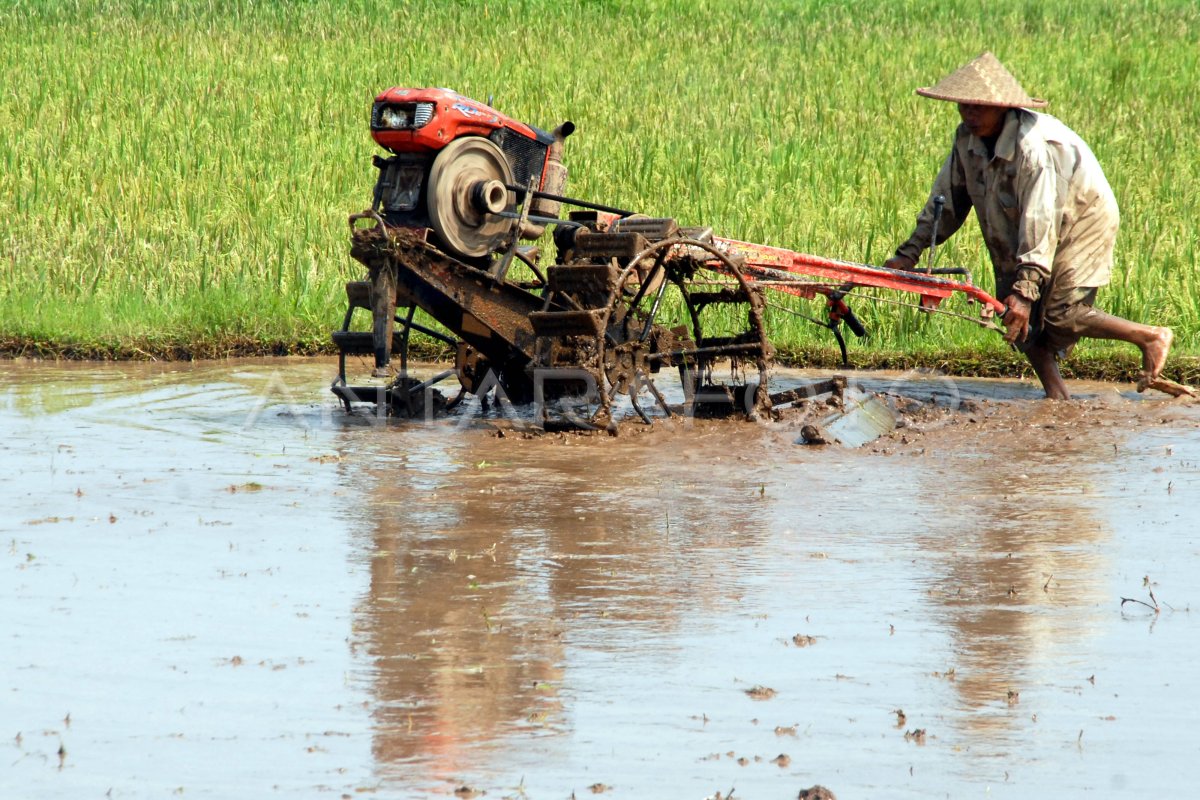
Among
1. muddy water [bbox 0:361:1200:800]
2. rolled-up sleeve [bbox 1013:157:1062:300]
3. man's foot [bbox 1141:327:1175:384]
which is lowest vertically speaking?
muddy water [bbox 0:361:1200:800]

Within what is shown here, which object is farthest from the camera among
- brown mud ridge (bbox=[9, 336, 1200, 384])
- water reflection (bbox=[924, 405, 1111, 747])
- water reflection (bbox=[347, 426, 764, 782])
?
brown mud ridge (bbox=[9, 336, 1200, 384])

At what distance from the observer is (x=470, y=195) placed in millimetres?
7691

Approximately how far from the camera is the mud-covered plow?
24.5 ft

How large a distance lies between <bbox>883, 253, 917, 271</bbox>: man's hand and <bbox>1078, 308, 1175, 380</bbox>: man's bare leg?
3.10 feet

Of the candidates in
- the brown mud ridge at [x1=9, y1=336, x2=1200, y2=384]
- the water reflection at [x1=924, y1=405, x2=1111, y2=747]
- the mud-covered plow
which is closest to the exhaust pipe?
the mud-covered plow

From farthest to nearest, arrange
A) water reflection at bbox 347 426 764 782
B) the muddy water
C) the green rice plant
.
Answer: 1. the green rice plant
2. water reflection at bbox 347 426 764 782
3. the muddy water

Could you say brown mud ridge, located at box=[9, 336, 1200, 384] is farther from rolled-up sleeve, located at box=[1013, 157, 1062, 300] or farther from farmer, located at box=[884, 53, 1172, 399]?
rolled-up sleeve, located at box=[1013, 157, 1062, 300]

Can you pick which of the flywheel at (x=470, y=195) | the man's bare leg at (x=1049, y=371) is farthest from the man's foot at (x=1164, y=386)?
the flywheel at (x=470, y=195)

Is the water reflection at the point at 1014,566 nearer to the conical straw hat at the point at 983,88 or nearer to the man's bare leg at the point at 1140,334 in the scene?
the man's bare leg at the point at 1140,334

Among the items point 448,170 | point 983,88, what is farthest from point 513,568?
point 983,88

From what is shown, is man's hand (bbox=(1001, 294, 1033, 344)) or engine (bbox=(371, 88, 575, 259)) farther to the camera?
man's hand (bbox=(1001, 294, 1033, 344))

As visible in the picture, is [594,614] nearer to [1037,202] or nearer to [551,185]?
[551,185]

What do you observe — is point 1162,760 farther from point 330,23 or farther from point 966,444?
point 330,23

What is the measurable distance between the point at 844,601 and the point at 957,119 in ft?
38.1
